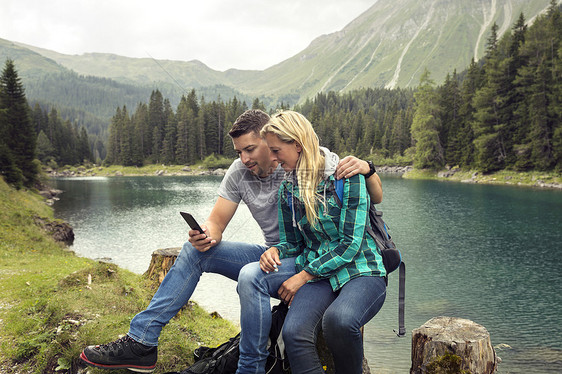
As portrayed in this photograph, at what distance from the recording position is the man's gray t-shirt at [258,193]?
12.9 feet

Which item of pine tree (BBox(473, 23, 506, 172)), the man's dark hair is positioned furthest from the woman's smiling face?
pine tree (BBox(473, 23, 506, 172))

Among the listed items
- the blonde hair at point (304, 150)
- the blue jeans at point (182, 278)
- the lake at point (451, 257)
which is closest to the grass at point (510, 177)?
the lake at point (451, 257)

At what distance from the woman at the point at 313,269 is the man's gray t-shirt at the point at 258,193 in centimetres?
38

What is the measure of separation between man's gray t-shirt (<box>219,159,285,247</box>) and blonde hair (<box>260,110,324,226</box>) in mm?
661

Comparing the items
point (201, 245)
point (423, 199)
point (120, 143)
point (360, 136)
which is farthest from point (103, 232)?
point (360, 136)

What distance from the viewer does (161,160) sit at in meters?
97.4

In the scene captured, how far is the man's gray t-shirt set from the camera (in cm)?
392

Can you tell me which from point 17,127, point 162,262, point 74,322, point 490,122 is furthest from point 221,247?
point 490,122

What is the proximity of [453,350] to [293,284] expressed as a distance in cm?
139

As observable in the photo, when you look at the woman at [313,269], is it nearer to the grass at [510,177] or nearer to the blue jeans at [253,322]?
the blue jeans at [253,322]

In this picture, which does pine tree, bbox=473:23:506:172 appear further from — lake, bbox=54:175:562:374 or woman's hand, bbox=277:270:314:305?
woman's hand, bbox=277:270:314:305

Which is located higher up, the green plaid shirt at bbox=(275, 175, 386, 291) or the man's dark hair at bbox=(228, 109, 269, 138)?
the man's dark hair at bbox=(228, 109, 269, 138)

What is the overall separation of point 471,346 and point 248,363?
180cm

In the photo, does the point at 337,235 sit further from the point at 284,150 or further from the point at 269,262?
the point at 284,150
